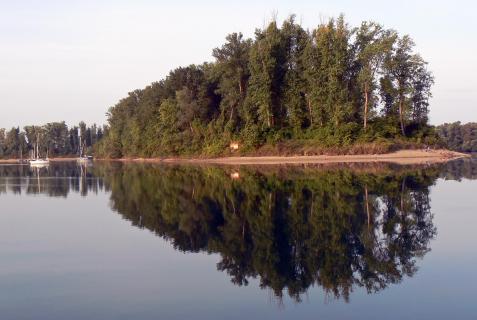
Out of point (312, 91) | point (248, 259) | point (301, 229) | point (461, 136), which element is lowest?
point (248, 259)

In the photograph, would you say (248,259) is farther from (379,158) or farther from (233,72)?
(233,72)

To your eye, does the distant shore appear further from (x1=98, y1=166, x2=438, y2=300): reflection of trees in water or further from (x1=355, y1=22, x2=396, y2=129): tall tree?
(x1=98, y1=166, x2=438, y2=300): reflection of trees in water

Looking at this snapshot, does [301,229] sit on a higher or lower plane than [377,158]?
lower

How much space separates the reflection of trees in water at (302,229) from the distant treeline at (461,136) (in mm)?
90748

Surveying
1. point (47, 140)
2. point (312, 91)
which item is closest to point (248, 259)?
point (312, 91)

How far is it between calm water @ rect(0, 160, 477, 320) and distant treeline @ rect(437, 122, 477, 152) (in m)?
95.7

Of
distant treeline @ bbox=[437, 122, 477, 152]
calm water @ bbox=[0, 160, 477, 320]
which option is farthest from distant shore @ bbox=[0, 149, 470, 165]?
distant treeline @ bbox=[437, 122, 477, 152]

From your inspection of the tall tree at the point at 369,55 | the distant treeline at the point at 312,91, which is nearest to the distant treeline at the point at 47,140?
the distant treeline at the point at 312,91

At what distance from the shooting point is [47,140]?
522ft

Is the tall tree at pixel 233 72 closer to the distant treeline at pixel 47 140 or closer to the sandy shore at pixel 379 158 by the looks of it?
the sandy shore at pixel 379 158

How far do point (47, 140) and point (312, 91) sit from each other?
362 ft

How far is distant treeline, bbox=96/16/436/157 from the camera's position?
67.9 metres

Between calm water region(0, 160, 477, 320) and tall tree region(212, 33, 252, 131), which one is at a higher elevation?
tall tree region(212, 33, 252, 131)

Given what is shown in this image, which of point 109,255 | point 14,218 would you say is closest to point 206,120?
point 14,218
